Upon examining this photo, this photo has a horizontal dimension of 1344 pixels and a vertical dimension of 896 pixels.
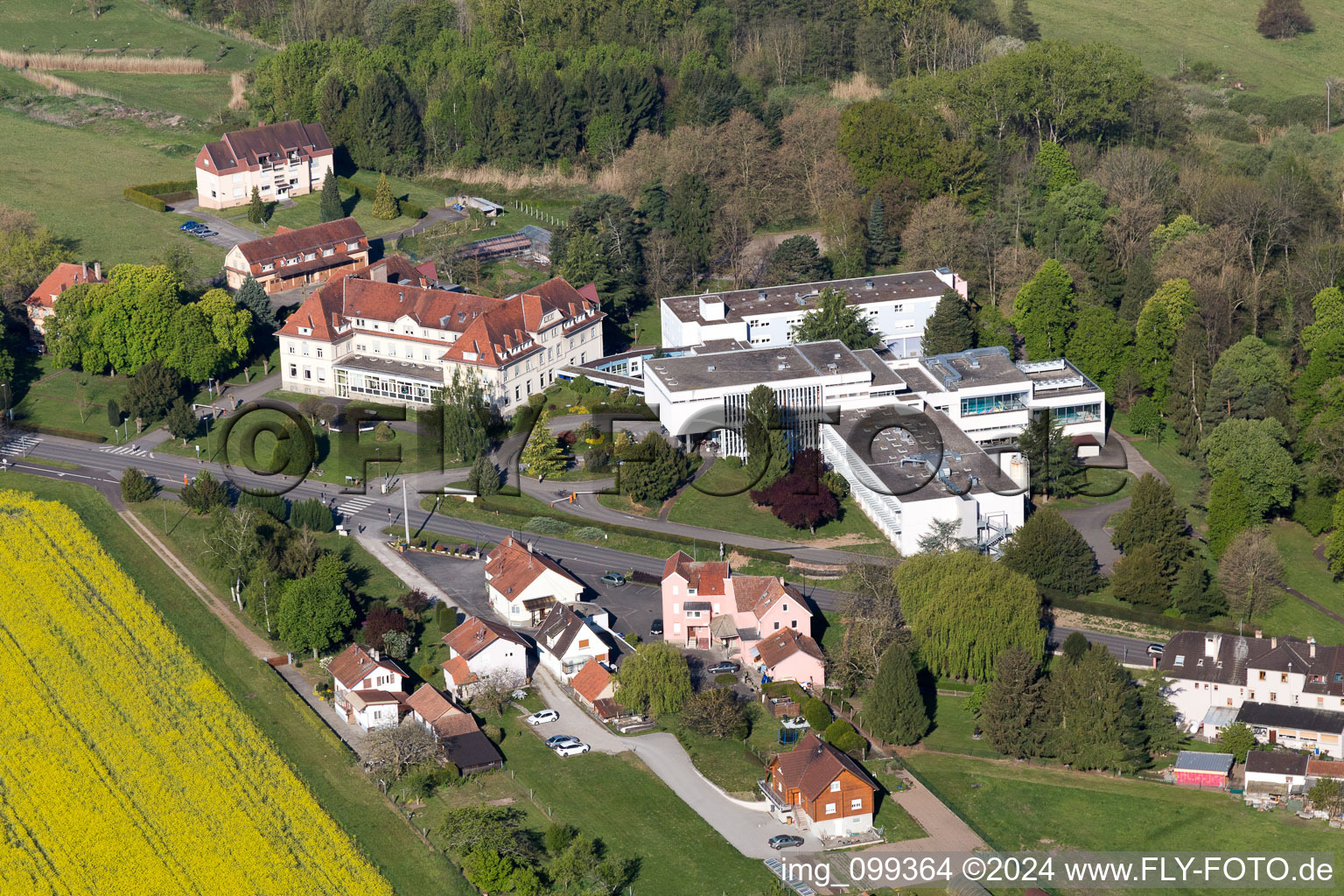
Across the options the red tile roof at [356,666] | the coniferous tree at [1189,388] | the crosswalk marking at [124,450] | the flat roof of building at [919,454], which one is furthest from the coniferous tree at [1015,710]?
the crosswalk marking at [124,450]

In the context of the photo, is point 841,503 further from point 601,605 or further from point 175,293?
point 175,293

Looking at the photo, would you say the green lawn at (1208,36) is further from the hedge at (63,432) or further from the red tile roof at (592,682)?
the red tile roof at (592,682)

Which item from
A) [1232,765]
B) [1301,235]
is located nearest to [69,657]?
[1232,765]

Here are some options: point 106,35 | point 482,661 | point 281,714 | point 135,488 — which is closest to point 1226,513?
point 482,661

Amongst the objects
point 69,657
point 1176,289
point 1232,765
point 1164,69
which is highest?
point 1164,69

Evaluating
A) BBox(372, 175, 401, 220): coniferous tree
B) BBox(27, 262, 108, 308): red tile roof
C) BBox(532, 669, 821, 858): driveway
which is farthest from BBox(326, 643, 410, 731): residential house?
BBox(372, 175, 401, 220): coniferous tree

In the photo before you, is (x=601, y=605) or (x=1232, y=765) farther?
(x=601, y=605)

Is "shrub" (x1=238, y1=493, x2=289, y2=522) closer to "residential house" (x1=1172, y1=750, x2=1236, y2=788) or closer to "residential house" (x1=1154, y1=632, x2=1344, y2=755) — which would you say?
"residential house" (x1=1154, y1=632, x2=1344, y2=755)

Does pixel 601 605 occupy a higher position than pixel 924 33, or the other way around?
pixel 924 33
